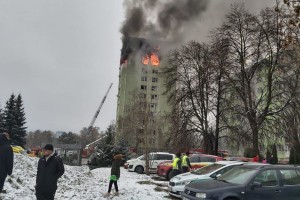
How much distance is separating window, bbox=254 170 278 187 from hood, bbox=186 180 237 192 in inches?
31.5

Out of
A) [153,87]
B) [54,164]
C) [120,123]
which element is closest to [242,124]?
[54,164]

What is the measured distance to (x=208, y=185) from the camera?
31.5 ft

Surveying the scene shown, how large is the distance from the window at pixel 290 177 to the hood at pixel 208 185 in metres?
1.66

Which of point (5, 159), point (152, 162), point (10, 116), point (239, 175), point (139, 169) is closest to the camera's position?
point (5, 159)

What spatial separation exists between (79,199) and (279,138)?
2256 cm

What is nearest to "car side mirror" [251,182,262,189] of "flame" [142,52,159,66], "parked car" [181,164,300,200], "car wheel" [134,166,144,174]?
"parked car" [181,164,300,200]

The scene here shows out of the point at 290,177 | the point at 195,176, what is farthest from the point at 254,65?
the point at 290,177

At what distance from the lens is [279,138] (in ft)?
98.1

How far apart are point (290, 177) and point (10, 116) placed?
5815cm

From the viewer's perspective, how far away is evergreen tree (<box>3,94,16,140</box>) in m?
60.2

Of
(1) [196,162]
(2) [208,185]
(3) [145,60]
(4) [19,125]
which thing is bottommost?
(2) [208,185]

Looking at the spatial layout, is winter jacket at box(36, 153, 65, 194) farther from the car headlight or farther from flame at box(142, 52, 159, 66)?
flame at box(142, 52, 159, 66)

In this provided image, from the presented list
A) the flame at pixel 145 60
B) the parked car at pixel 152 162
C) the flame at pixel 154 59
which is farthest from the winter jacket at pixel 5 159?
the flame at pixel 145 60

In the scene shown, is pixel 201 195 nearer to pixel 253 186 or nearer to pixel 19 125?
pixel 253 186
